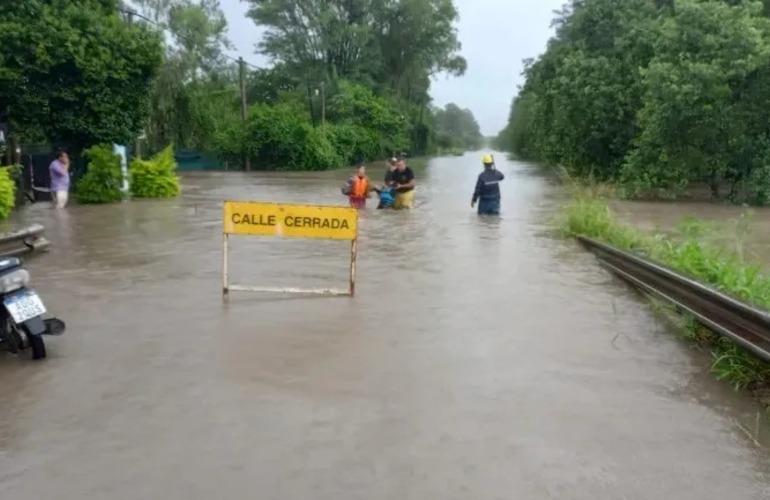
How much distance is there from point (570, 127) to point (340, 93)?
32.1m

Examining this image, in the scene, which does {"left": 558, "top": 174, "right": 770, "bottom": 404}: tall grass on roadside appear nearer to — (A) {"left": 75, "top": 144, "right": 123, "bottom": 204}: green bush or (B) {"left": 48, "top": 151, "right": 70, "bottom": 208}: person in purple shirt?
(B) {"left": 48, "top": 151, "right": 70, "bottom": 208}: person in purple shirt

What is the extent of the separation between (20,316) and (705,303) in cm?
541

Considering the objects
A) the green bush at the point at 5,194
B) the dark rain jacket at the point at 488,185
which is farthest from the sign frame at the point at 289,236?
the green bush at the point at 5,194

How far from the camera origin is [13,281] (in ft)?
21.0

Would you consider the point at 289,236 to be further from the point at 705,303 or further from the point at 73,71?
the point at 73,71

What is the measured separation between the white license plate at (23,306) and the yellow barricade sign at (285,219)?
252 cm

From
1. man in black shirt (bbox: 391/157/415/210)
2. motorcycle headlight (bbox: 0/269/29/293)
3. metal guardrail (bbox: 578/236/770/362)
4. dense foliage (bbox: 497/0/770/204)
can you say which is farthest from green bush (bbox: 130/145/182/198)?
motorcycle headlight (bbox: 0/269/29/293)

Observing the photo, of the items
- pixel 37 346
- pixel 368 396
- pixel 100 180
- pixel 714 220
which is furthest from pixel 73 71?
pixel 368 396

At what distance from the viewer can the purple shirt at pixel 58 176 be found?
64.2ft

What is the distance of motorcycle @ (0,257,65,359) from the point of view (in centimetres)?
631

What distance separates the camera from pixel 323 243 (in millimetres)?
13523

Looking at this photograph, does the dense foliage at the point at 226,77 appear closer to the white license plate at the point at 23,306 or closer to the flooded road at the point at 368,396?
the flooded road at the point at 368,396

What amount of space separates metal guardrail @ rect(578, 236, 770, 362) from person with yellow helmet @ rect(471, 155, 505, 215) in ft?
24.8

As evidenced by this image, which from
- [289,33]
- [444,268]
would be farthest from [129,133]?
[289,33]
